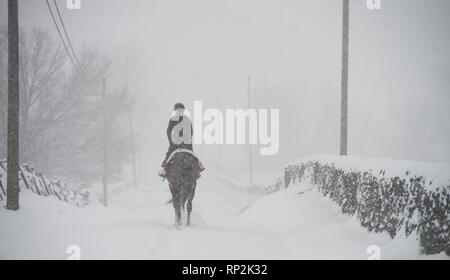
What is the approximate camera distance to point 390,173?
670 cm

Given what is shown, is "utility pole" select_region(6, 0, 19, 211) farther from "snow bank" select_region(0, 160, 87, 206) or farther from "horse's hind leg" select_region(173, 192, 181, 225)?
"horse's hind leg" select_region(173, 192, 181, 225)

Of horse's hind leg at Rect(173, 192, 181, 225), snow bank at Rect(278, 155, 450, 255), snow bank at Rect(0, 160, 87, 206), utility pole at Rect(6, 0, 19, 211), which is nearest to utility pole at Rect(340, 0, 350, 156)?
snow bank at Rect(278, 155, 450, 255)

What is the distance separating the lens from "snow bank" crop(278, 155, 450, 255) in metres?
5.23

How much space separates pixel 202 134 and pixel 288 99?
23.4 metres

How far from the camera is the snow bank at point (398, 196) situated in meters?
5.23

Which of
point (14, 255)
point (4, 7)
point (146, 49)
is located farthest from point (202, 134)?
point (14, 255)

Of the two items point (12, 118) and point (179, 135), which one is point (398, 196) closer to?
point (179, 135)

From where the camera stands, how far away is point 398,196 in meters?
6.31

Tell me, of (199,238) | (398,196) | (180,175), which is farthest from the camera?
(180,175)

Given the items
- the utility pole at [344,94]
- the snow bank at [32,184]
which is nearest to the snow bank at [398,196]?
the utility pole at [344,94]

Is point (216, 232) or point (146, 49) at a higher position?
point (146, 49)

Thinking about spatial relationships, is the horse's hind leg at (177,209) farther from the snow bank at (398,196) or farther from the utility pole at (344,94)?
the utility pole at (344,94)

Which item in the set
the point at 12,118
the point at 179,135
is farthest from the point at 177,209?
the point at 12,118

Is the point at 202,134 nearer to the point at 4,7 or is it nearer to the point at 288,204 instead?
the point at 4,7
